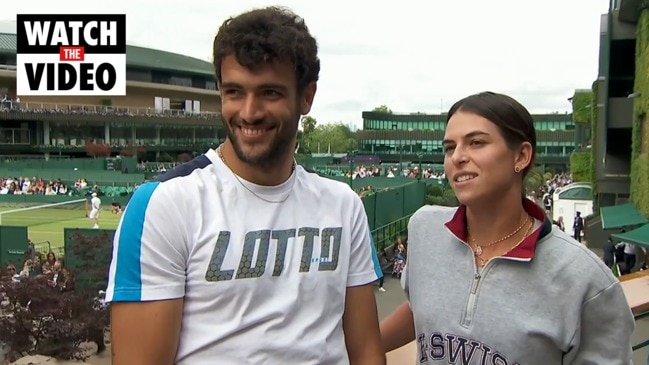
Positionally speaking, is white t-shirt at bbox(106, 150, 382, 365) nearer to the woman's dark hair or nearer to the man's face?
the man's face

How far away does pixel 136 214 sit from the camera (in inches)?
76.5

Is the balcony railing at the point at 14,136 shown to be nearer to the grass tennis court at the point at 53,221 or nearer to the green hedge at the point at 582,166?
the grass tennis court at the point at 53,221

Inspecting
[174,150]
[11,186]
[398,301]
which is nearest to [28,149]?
[174,150]

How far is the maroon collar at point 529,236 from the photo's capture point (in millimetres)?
2258

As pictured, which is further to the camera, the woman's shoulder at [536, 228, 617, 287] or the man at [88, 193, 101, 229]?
the man at [88, 193, 101, 229]

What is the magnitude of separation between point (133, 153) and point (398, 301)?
195 ft

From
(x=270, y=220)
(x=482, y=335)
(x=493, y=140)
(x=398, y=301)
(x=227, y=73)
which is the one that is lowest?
(x=398, y=301)

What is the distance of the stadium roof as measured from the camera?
78.8m

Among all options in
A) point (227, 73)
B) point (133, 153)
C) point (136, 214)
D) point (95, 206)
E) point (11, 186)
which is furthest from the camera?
point (133, 153)

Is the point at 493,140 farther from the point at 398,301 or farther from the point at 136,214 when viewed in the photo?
the point at 398,301

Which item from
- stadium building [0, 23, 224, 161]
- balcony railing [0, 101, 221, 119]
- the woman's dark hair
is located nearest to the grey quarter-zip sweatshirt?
the woman's dark hair

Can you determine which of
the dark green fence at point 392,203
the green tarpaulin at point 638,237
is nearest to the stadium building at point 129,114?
the dark green fence at point 392,203

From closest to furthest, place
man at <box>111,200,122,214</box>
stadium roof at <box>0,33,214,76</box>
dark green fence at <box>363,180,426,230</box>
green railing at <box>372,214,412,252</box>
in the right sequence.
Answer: green railing at <box>372,214,412,252</box>
dark green fence at <box>363,180,426,230</box>
man at <box>111,200,122,214</box>
stadium roof at <box>0,33,214,76</box>

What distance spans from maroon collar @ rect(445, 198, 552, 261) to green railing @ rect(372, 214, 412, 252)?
15949 millimetres
